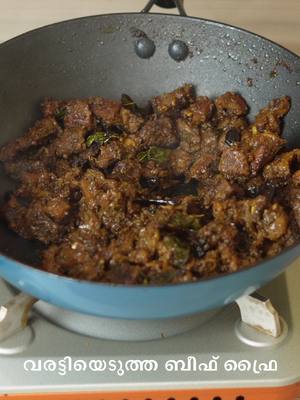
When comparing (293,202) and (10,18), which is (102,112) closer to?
(293,202)

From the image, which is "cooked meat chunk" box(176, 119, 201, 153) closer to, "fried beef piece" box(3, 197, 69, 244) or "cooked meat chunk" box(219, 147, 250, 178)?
"cooked meat chunk" box(219, 147, 250, 178)

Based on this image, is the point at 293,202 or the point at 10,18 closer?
the point at 293,202

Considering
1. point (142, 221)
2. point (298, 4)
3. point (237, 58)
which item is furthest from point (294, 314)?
point (298, 4)

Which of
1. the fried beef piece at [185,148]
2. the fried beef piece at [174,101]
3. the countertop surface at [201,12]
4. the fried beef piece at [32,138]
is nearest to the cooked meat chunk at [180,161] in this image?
the fried beef piece at [185,148]

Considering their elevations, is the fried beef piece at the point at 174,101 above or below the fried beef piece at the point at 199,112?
above

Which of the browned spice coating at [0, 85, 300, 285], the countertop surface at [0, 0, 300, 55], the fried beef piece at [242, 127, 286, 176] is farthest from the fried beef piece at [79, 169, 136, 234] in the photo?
the countertop surface at [0, 0, 300, 55]

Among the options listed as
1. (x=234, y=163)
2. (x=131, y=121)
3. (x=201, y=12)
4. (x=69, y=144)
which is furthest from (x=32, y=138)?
(x=201, y=12)

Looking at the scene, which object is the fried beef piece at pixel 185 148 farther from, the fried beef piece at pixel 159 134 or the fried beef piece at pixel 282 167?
the fried beef piece at pixel 282 167

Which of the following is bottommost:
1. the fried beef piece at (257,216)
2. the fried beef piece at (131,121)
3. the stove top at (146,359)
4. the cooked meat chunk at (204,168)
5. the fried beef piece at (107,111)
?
the stove top at (146,359)
